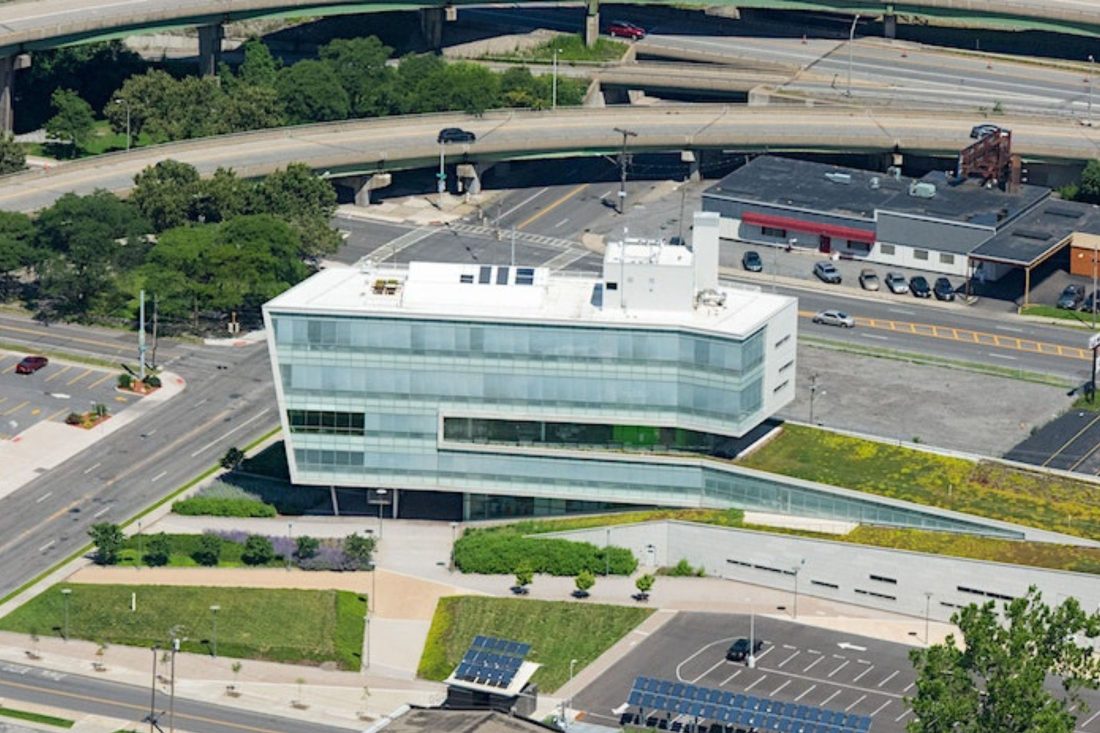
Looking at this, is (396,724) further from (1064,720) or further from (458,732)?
(1064,720)

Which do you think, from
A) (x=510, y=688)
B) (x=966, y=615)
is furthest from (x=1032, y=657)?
(x=510, y=688)

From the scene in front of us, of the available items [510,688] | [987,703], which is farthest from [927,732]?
[510,688]

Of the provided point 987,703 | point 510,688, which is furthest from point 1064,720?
point 510,688

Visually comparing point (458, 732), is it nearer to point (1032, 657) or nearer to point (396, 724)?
point (396, 724)

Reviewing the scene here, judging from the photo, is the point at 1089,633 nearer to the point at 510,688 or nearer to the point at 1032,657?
the point at 1032,657
